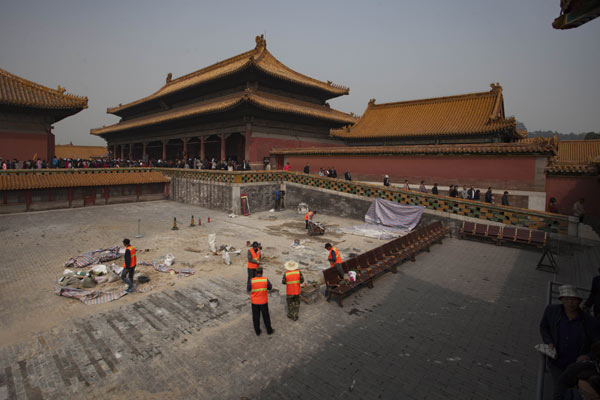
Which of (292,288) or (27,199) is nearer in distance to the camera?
(292,288)

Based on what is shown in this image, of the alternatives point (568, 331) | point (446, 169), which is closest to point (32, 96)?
point (446, 169)

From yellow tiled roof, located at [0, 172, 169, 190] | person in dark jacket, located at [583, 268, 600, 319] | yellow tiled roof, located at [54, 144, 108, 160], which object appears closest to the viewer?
person in dark jacket, located at [583, 268, 600, 319]

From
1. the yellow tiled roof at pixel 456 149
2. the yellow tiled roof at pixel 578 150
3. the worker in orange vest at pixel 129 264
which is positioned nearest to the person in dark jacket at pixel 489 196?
the yellow tiled roof at pixel 456 149

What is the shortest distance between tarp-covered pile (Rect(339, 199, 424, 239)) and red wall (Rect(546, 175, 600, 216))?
10244 millimetres

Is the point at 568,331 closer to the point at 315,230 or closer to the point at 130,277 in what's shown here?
the point at 130,277

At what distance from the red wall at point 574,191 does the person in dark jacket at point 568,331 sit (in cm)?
1835

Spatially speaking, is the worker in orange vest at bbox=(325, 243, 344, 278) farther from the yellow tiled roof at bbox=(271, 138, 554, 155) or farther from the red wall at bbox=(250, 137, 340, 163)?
the red wall at bbox=(250, 137, 340, 163)

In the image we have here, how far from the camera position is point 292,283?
6473mm

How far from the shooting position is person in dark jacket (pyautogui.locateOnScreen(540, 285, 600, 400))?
3.67 meters

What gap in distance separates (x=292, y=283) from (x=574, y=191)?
19768 millimetres

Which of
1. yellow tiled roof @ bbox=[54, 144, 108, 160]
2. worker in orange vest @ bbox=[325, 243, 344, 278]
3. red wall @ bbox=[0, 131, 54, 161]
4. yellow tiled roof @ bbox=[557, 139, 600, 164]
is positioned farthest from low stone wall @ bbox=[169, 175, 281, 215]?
yellow tiled roof @ bbox=[54, 144, 108, 160]

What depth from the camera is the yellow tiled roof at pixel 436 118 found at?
1980cm

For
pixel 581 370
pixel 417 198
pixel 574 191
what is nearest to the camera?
pixel 581 370

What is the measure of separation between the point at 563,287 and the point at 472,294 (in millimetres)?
4574
